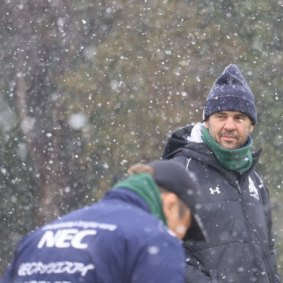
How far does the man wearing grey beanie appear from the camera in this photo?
446 centimetres

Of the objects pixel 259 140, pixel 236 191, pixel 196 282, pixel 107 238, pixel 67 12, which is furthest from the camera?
pixel 67 12

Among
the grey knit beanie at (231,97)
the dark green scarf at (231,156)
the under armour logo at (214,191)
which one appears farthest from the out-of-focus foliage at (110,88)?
the under armour logo at (214,191)

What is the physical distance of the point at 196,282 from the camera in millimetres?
4355

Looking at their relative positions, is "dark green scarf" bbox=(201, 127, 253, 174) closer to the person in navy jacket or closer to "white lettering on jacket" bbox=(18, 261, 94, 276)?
the person in navy jacket

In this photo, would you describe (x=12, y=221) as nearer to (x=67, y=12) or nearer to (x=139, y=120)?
(x=139, y=120)

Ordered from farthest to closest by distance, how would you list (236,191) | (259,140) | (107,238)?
(259,140)
(236,191)
(107,238)

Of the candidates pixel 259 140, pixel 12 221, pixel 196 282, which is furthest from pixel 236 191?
pixel 12 221

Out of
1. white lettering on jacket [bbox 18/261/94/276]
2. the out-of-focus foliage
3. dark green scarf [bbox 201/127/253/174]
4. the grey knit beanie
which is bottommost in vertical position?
the out-of-focus foliage

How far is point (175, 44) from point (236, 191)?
7.89 m

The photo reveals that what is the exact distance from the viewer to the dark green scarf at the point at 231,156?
466cm

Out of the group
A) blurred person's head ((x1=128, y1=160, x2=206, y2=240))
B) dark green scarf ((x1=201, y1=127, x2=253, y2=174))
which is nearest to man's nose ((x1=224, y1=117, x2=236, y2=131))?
dark green scarf ((x1=201, y1=127, x2=253, y2=174))

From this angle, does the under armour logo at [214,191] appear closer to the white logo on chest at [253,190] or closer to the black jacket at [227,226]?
the black jacket at [227,226]

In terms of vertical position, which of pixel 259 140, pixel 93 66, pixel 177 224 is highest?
pixel 177 224

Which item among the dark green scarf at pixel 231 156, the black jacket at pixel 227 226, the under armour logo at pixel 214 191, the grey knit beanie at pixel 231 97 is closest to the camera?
the black jacket at pixel 227 226
